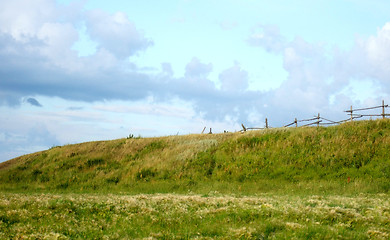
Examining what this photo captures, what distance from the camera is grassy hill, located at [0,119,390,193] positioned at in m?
35.9

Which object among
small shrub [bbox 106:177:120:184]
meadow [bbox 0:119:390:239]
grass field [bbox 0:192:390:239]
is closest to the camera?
grass field [bbox 0:192:390:239]

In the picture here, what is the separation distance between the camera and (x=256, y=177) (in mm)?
37625

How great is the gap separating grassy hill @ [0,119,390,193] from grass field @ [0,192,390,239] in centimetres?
1496

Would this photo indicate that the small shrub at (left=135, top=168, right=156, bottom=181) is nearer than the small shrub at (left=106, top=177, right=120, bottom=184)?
Yes

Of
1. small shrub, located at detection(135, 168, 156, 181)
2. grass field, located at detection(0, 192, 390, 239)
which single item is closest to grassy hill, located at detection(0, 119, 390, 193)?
small shrub, located at detection(135, 168, 156, 181)

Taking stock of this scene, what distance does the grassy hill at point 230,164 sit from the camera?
118 ft

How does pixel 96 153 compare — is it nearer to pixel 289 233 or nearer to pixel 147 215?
pixel 147 215

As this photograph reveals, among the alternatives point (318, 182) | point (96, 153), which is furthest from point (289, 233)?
point (96, 153)

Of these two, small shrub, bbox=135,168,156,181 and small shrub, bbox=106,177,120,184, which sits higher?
small shrub, bbox=135,168,156,181

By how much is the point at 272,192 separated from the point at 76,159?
29628 millimetres

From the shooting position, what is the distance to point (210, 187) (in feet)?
120

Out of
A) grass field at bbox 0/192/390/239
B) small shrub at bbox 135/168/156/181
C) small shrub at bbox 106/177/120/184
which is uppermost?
small shrub at bbox 135/168/156/181

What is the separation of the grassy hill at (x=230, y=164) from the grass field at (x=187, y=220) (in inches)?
589

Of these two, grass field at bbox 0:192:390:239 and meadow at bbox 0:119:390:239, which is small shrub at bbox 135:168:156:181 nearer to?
meadow at bbox 0:119:390:239
